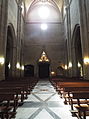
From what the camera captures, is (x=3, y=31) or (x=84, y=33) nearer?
(x=3, y=31)

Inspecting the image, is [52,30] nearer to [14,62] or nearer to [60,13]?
[60,13]

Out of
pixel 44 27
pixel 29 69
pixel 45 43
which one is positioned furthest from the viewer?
pixel 44 27

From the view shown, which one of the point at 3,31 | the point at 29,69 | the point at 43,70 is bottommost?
the point at 43,70

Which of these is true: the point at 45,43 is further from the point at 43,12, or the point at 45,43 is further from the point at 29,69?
the point at 43,12

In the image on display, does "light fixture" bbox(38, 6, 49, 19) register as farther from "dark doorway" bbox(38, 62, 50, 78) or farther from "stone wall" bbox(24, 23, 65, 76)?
"dark doorway" bbox(38, 62, 50, 78)

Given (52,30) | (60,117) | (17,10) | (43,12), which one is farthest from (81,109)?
(43,12)

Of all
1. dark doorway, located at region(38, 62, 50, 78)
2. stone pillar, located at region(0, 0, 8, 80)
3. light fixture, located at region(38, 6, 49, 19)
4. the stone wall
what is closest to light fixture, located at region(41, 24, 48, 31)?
the stone wall

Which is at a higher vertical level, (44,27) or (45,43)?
(44,27)

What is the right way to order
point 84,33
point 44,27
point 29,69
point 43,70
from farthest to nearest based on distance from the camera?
point 43,70, point 44,27, point 29,69, point 84,33

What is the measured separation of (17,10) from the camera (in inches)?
773

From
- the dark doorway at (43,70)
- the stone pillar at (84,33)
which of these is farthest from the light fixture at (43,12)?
the stone pillar at (84,33)

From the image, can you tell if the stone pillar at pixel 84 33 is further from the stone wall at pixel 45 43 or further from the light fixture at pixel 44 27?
the light fixture at pixel 44 27

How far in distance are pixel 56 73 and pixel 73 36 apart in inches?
386

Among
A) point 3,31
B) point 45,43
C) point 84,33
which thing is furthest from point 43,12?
point 3,31
